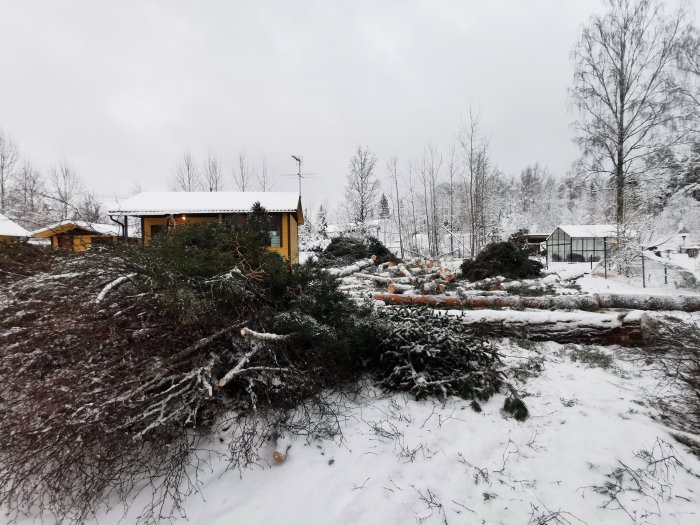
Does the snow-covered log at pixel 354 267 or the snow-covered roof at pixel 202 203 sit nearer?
the snow-covered log at pixel 354 267

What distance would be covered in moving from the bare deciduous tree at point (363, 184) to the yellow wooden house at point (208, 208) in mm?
13180

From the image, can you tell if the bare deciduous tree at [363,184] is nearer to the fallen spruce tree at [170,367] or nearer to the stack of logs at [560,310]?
the stack of logs at [560,310]

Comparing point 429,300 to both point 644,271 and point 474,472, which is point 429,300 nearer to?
point 474,472

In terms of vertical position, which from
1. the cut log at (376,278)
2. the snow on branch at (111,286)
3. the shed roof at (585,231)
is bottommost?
the cut log at (376,278)

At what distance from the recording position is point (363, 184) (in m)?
28.5

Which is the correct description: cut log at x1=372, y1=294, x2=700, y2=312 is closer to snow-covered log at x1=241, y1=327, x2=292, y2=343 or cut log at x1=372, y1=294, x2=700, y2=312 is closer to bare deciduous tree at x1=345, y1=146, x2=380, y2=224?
snow-covered log at x1=241, y1=327, x2=292, y2=343

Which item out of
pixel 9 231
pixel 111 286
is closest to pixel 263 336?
pixel 111 286

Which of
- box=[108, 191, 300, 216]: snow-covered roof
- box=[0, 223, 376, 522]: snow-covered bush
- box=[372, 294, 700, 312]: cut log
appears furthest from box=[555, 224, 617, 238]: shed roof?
box=[0, 223, 376, 522]: snow-covered bush

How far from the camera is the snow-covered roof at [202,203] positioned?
14.1m

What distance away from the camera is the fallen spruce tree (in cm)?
219

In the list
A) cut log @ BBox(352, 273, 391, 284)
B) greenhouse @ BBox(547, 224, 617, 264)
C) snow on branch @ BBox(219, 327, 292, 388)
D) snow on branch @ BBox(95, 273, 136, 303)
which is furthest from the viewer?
greenhouse @ BBox(547, 224, 617, 264)

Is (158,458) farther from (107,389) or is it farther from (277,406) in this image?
(277,406)

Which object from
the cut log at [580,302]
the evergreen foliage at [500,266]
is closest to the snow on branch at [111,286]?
the cut log at [580,302]

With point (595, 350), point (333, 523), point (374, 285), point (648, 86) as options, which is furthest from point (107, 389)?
point (648, 86)
